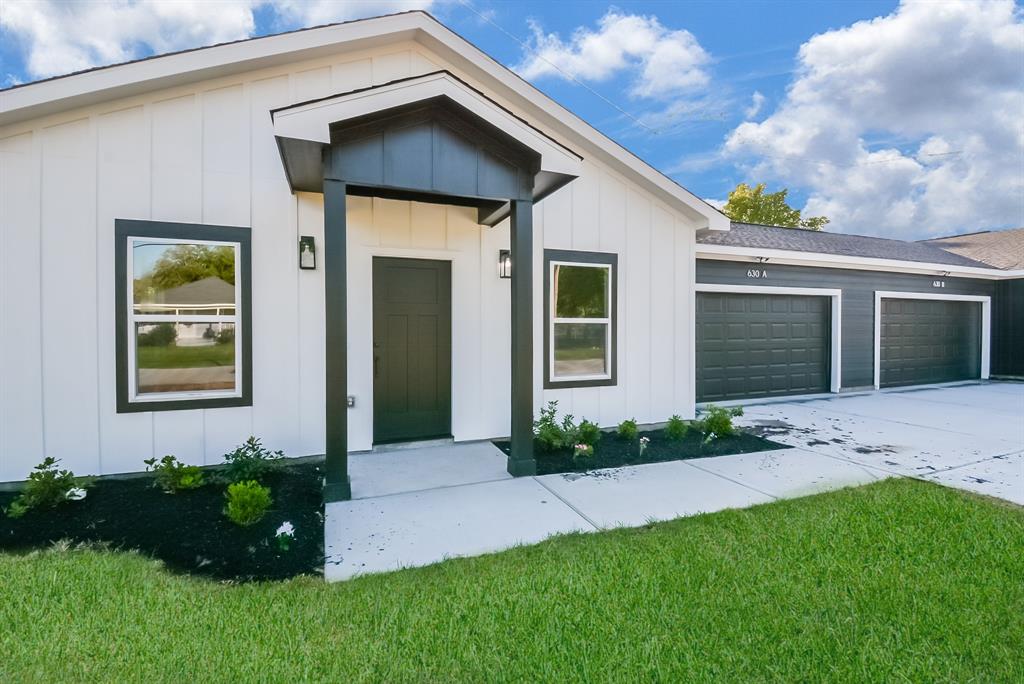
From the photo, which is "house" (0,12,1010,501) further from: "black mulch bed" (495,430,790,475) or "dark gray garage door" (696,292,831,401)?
"dark gray garage door" (696,292,831,401)

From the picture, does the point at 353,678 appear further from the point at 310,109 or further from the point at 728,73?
the point at 728,73

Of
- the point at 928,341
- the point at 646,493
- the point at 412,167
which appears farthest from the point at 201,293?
the point at 928,341

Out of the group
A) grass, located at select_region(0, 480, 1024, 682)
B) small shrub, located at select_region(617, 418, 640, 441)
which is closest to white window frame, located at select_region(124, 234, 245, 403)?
grass, located at select_region(0, 480, 1024, 682)

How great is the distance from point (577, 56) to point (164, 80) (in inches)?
363

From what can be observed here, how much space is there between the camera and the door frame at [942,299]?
33.7ft

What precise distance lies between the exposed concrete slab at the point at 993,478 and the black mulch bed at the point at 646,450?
5.02 feet

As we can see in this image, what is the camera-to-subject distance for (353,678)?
193 centimetres

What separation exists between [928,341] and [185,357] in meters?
14.8

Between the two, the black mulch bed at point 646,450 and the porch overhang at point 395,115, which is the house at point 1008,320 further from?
the porch overhang at point 395,115

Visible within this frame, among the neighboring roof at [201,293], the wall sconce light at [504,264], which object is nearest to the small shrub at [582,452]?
the wall sconce light at [504,264]

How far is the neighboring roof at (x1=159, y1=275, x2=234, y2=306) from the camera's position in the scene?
4.52 meters

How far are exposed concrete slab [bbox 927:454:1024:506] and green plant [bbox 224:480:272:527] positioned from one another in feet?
19.3

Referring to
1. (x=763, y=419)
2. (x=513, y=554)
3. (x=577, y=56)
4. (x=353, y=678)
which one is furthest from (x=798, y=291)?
(x=353, y=678)

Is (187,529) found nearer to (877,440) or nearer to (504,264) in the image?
(504,264)
